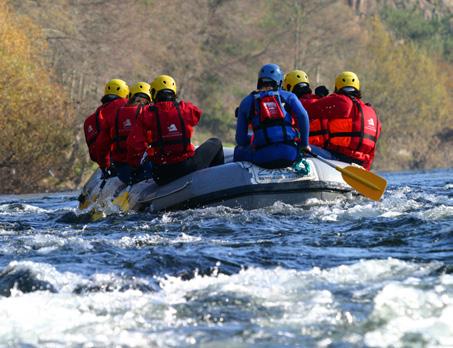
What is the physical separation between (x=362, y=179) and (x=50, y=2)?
29151 millimetres

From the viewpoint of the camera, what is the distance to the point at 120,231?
32.4 ft

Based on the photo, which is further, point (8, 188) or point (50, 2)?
point (50, 2)

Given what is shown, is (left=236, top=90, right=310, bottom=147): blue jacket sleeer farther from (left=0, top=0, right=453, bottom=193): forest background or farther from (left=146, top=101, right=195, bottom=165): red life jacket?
(left=0, top=0, right=453, bottom=193): forest background

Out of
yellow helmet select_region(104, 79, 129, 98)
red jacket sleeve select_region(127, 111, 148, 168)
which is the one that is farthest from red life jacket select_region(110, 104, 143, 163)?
yellow helmet select_region(104, 79, 129, 98)

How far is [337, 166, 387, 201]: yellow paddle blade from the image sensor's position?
1125cm

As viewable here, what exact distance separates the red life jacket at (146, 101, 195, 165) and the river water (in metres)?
1.49

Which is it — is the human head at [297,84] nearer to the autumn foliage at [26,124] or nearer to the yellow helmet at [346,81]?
the yellow helmet at [346,81]

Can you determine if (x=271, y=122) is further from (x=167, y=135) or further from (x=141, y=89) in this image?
(x=141, y=89)

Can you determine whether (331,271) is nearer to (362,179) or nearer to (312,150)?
(362,179)

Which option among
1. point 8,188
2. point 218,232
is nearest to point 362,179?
point 218,232

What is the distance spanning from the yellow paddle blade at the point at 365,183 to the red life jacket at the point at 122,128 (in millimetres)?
2622

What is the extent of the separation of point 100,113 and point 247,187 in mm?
2760

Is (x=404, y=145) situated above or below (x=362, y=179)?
below

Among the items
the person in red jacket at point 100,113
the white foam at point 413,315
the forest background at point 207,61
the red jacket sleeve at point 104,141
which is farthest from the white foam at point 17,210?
the forest background at point 207,61
